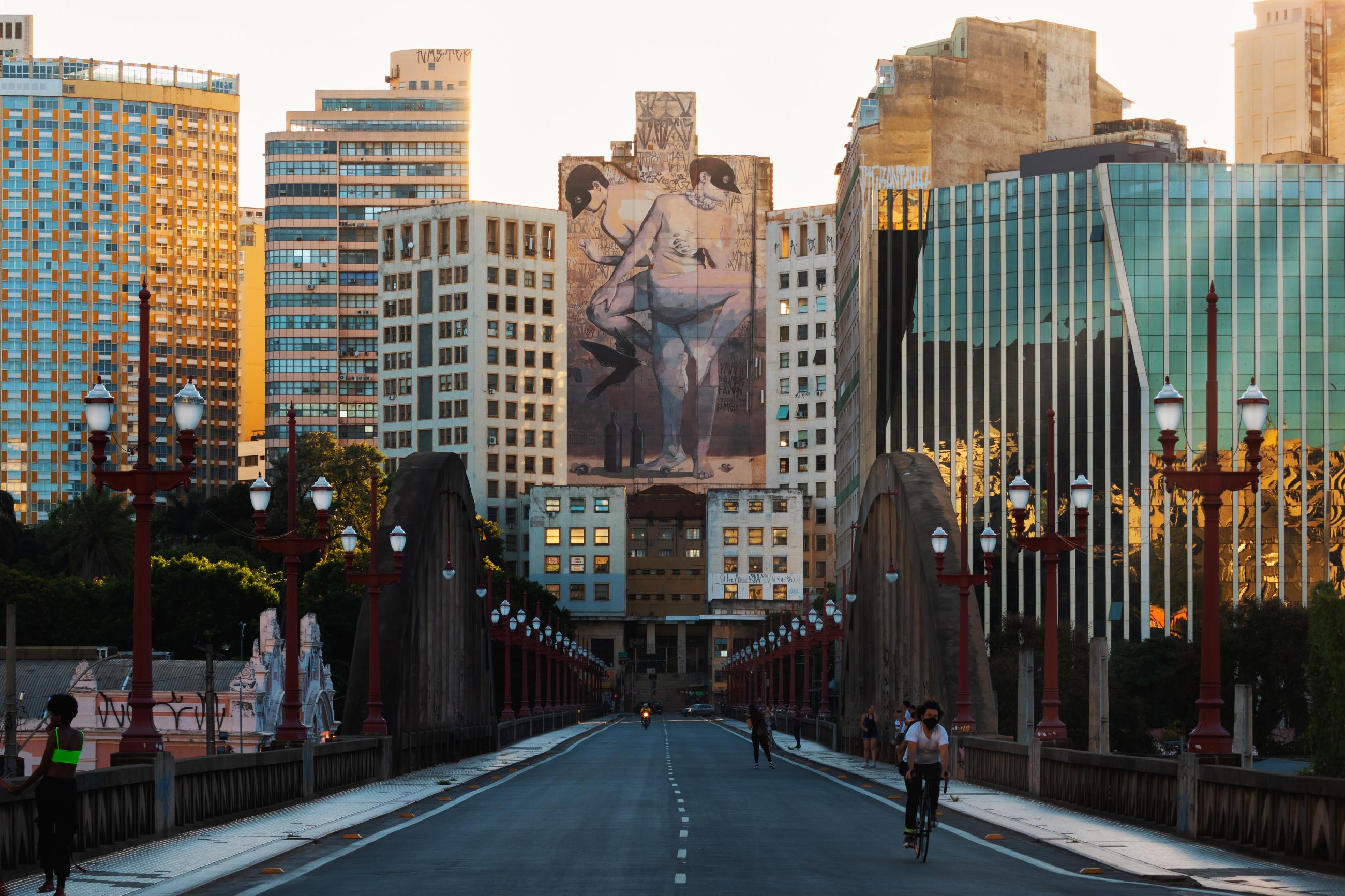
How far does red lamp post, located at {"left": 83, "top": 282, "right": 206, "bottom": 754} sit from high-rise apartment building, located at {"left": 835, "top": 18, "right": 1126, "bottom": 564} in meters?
114

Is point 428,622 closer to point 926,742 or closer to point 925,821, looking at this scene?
point 926,742

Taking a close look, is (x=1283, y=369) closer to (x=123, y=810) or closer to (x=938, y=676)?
→ (x=938, y=676)

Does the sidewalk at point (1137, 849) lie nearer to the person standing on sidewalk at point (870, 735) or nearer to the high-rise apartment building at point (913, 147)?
the person standing on sidewalk at point (870, 735)

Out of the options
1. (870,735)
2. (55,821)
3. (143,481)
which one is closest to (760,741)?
(870,735)

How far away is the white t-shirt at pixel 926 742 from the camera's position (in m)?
23.2

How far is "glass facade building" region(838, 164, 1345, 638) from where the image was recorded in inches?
5157

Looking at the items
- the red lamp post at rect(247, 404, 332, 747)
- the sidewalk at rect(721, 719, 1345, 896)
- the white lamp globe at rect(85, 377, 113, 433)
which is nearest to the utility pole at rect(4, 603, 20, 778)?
the red lamp post at rect(247, 404, 332, 747)

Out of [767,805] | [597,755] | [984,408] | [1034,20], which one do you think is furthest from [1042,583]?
[767,805]

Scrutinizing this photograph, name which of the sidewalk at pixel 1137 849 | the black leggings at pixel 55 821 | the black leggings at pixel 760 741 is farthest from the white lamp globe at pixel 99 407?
the black leggings at pixel 760 741

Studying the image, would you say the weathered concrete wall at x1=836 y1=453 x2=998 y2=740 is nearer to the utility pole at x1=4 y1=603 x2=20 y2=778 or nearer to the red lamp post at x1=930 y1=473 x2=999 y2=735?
the red lamp post at x1=930 y1=473 x2=999 y2=735

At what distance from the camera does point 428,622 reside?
55875 millimetres

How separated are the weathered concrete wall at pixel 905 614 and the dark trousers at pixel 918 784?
23.0 metres

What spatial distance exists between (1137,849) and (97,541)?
11479cm

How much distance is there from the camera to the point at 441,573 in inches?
2313
